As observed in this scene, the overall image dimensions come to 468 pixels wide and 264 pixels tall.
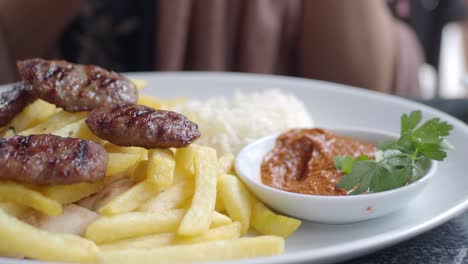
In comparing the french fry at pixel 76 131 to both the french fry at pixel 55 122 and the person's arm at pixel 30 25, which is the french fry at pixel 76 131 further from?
the person's arm at pixel 30 25

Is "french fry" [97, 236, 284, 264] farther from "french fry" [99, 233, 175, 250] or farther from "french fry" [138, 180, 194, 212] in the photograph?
"french fry" [138, 180, 194, 212]

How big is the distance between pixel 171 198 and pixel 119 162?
0.56 feet

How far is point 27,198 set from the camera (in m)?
1.51

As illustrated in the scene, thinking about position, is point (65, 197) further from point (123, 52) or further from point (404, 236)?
point (123, 52)

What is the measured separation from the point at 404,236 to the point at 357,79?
289 cm

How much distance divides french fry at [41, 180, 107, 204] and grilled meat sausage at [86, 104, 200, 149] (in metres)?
0.16

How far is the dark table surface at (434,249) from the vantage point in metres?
1.61

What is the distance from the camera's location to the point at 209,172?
172 cm

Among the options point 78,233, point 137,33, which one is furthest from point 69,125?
point 137,33

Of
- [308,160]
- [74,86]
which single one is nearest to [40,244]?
[74,86]

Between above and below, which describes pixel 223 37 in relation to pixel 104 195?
below

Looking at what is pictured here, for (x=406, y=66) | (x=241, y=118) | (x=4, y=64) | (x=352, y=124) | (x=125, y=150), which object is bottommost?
(x=4, y=64)

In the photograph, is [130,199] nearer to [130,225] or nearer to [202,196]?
[130,225]

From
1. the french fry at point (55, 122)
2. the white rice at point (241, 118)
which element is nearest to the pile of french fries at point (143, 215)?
the french fry at point (55, 122)
